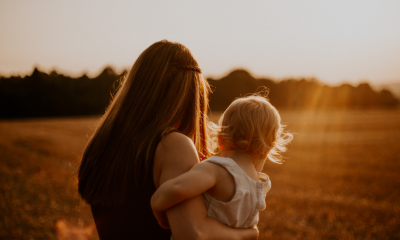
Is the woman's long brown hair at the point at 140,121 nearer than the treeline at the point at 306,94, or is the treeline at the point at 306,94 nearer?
the woman's long brown hair at the point at 140,121

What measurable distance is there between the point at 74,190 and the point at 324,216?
696 cm

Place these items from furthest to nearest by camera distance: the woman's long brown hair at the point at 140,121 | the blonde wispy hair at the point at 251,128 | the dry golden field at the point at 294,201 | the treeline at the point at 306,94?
the treeline at the point at 306,94 → the dry golden field at the point at 294,201 → the blonde wispy hair at the point at 251,128 → the woman's long brown hair at the point at 140,121

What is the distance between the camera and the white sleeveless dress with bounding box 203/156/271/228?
1589 millimetres

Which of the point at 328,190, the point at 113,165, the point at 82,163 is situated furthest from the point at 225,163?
the point at 328,190

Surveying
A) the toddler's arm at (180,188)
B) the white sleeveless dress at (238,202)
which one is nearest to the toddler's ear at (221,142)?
the white sleeveless dress at (238,202)

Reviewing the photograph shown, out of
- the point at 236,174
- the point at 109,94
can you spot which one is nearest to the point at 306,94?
the point at 109,94

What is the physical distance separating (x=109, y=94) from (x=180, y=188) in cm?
1588

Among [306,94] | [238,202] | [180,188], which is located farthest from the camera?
[306,94]

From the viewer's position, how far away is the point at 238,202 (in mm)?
1621

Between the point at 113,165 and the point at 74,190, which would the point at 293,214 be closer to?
the point at 74,190

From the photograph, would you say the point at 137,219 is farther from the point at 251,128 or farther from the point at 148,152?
the point at 251,128

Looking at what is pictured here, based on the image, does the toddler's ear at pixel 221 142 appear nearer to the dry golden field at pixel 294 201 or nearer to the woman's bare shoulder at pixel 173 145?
the woman's bare shoulder at pixel 173 145

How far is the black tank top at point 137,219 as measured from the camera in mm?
1507

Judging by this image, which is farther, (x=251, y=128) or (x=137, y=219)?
(x=251, y=128)
